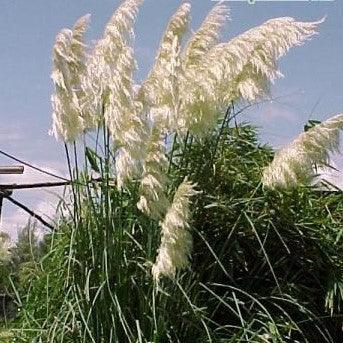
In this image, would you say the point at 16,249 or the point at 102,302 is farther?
the point at 16,249

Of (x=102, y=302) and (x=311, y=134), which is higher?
(x=311, y=134)

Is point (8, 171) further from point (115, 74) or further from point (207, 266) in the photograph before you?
point (115, 74)

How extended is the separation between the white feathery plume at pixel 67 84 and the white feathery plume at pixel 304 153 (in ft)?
1.95

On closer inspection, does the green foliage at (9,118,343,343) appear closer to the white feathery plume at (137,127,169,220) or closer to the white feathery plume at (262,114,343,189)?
the white feathery plume at (137,127,169,220)

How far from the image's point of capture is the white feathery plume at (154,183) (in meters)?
2.72

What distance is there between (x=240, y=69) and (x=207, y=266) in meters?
0.73

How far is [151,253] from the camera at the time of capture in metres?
2.94

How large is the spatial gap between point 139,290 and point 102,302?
0.40 ft

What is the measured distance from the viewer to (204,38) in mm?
2926

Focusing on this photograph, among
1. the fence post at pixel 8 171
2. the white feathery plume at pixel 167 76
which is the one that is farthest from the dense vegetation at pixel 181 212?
the fence post at pixel 8 171

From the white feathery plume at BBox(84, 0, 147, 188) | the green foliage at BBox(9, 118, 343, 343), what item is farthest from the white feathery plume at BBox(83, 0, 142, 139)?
the green foliage at BBox(9, 118, 343, 343)

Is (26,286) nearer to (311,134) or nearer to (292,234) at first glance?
(292,234)

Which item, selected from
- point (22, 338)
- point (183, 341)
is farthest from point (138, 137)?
point (22, 338)

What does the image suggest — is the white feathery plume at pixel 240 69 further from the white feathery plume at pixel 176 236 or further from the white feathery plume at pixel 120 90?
the white feathery plume at pixel 176 236
